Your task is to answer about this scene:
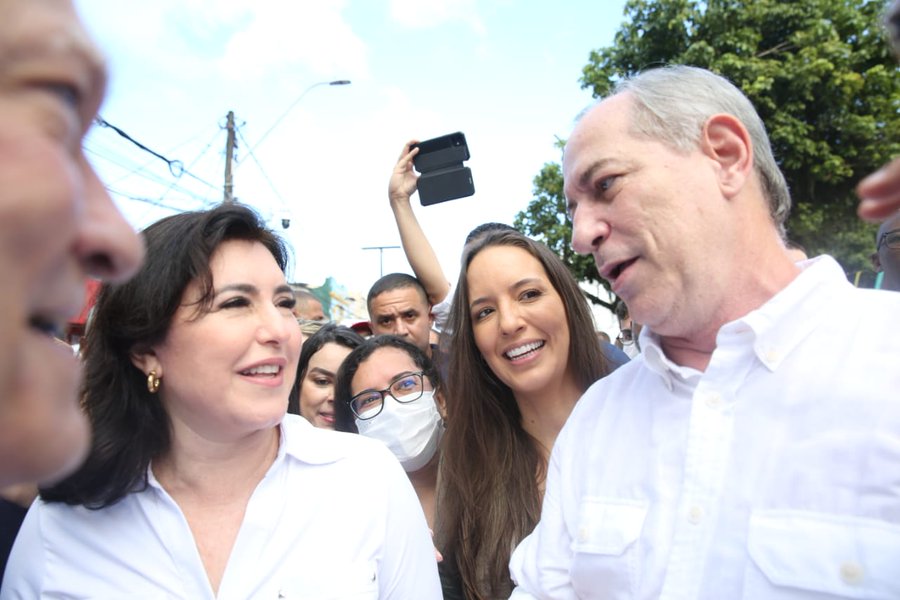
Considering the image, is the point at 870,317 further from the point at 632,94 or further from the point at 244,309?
the point at 244,309

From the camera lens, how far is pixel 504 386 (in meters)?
2.93

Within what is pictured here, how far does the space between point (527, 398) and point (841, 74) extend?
15.7 metres

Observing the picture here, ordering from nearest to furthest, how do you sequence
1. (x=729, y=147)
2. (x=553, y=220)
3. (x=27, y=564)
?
1. (x=729, y=147)
2. (x=27, y=564)
3. (x=553, y=220)

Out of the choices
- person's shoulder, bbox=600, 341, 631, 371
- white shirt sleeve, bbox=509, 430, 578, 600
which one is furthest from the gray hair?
person's shoulder, bbox=600, 341, 631, 371

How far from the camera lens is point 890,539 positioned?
126cm

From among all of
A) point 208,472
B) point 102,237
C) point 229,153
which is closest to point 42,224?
point 102,237

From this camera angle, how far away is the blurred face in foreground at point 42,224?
399 mm

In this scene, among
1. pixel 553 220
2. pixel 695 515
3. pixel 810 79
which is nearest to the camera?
pixel 695 515

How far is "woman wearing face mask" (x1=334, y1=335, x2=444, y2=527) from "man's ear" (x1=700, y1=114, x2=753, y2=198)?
1973 millimetres

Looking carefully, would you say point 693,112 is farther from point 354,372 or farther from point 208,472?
point 354,372

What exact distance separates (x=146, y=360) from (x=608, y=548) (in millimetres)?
1474

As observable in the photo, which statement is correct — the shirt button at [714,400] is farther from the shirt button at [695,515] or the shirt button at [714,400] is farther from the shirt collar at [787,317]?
the shirt button at [695,515]

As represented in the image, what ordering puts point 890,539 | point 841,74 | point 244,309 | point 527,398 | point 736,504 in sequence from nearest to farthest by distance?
point 890,539
point 736,504
point 244,309
point 527,398
point 841,74

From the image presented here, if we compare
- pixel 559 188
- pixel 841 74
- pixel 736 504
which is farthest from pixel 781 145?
pixel 736 504
